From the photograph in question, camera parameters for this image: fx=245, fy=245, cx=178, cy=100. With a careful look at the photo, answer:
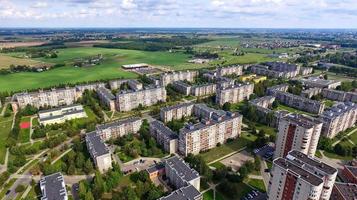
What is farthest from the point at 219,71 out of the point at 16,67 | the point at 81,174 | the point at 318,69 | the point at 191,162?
the point at 16,67

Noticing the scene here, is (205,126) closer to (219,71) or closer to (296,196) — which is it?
(296,196)

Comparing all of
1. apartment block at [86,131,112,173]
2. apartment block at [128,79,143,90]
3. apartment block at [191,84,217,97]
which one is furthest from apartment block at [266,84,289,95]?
apartment block at [86,131,112,173]

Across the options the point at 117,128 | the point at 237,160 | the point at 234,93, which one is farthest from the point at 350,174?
the point at 117,128

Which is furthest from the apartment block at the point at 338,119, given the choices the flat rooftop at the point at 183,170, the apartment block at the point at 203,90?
the apartment block at the point at 203,90

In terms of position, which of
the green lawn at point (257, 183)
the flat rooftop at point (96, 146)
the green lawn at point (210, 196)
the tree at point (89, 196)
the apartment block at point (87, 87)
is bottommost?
the green lawn at point (210, 196)

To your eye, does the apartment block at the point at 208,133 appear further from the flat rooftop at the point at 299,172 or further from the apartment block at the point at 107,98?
the apartment block at the point at 107,98

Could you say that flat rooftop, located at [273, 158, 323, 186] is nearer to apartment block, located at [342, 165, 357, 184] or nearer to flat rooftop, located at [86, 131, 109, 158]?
apartment block, located at [342, 165, 357, 184]
